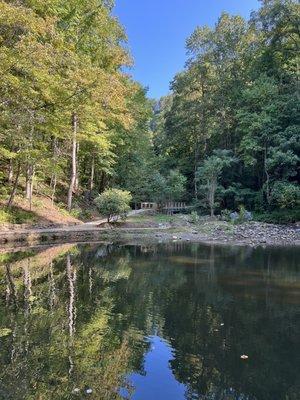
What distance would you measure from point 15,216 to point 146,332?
12.4 m

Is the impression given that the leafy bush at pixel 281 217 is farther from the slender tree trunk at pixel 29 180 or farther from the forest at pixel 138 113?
the slender tree trunk at pixel 29 180

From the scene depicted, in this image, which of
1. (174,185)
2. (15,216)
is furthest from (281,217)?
(15,216)

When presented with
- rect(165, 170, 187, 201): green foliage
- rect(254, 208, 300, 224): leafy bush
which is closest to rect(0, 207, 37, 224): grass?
rect(165, 170, 187, 201): green foliage

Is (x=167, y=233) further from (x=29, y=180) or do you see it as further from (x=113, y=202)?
Answer: (x=29, y=180)

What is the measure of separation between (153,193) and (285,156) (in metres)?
9.36

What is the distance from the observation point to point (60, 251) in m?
13.0

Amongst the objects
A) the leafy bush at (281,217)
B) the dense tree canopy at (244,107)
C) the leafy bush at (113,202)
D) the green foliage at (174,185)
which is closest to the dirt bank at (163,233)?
the leafy bush at (113,202)

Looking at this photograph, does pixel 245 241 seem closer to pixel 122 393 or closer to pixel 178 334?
pixel 178 334

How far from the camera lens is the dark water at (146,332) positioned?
157 inches

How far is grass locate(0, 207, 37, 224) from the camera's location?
1576cm

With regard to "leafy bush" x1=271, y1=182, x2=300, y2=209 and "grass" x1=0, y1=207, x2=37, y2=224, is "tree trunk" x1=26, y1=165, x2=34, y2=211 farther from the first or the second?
"leafy bush" x1=271, y1=182, x2=300, y2=209

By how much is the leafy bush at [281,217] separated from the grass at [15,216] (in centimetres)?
1436

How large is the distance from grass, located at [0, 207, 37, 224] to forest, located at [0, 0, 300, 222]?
0.49 m

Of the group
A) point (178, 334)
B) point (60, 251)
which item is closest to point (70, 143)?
point (60, 251)
